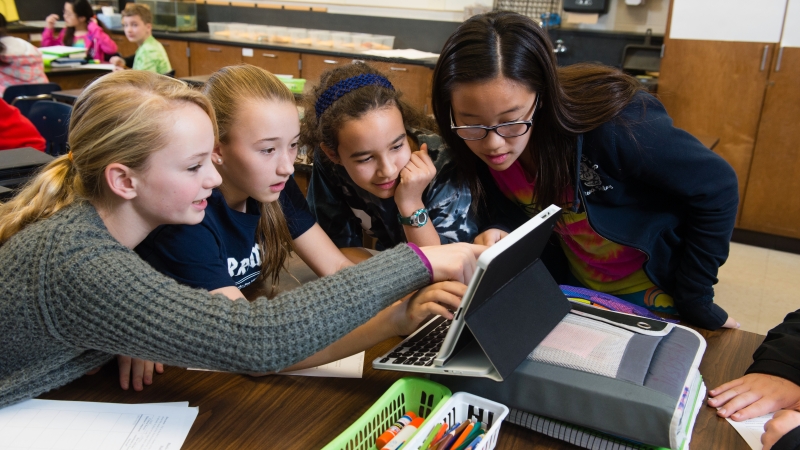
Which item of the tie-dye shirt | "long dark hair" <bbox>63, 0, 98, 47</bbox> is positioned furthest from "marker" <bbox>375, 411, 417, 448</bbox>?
"long dark hair" <bbox>63, 0, 98, 47</bbox>

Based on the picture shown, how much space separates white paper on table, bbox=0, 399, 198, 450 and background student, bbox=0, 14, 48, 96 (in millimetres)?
3614

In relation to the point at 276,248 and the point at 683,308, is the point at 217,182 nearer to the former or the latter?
the point at 276,248

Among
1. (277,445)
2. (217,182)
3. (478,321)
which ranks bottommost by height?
(277,445)

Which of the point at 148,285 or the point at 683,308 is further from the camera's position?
the point at 683,308

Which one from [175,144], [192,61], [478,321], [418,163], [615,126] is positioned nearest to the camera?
[478,321]

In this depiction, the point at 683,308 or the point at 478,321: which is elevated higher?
the point at 478,321

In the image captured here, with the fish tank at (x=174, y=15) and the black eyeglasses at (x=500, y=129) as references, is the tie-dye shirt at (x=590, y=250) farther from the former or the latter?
the fish tank at (x=174, y=15)

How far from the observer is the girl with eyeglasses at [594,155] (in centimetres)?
115

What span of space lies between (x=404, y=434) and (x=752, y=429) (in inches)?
19.0

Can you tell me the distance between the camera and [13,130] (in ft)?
8.07

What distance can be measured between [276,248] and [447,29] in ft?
12.6

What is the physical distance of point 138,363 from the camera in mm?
941

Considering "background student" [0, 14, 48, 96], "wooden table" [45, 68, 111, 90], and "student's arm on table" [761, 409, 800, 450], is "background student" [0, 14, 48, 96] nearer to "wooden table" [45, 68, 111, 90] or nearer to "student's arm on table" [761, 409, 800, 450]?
"wooden table" [45, 68, 111, 90]

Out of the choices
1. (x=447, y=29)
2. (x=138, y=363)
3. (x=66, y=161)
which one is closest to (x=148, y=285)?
(x=138, y=363)
